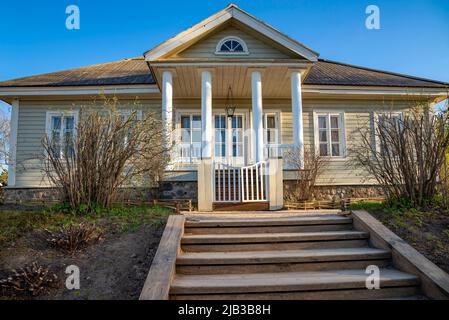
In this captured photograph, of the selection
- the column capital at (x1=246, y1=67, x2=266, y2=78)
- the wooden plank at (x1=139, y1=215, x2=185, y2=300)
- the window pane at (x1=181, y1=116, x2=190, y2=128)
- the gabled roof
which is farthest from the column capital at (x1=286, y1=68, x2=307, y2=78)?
the wooden plank at (x1=139, y1=215, x2=185, y2=300)

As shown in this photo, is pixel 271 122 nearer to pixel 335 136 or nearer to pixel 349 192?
pixel 335 136

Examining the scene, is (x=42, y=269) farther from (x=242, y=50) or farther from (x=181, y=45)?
(x=242, y=50)

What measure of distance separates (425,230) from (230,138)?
710 cm

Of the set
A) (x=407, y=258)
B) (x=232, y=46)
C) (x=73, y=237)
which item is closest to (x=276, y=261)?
(x=407, y=258)

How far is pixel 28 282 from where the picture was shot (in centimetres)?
305

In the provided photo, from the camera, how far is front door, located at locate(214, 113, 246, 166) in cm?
1052

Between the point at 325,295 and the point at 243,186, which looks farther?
the point at 243,186

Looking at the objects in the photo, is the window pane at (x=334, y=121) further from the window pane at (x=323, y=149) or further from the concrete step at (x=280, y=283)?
the concrete step at (x=280, y=283)

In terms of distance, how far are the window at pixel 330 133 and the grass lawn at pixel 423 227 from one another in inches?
230

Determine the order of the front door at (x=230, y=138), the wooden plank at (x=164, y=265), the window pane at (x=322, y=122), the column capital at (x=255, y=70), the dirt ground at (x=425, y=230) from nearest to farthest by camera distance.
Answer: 1. the wooden plank at (x=164, y=265)
2. the dirt ground at (x=425, y=230)
3. the column capital at (x=255, y=70)
4. the front door at (x=230, y=138)
5. the window pane at (x=322, y=122)

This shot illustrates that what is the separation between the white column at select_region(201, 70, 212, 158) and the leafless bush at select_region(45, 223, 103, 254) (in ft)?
14.5

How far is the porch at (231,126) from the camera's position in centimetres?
695

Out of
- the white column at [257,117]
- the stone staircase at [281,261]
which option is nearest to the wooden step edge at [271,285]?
the stone staircase at [281,261]

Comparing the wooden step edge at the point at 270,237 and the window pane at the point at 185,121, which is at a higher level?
the window pane at the point at 185,121
